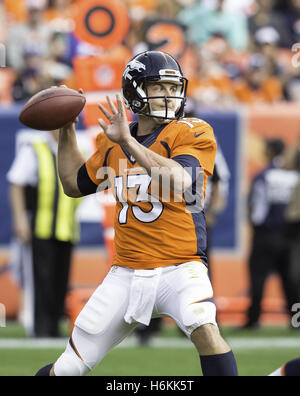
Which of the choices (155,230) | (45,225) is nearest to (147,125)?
(155,230)

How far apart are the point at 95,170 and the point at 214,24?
32.0 feet

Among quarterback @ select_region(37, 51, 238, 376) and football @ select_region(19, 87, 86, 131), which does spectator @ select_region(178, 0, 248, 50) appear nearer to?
football @ select_region(19, 87, 86, 131)

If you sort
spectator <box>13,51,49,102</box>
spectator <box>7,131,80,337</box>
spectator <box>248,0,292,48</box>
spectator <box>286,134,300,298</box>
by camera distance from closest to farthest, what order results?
spectator <box>7,131,80,337</box>
spectator <box>286,134,300,298</box>
spectator <box>13,51,49,102</box>
spectator <box>248,0,292,48</box>

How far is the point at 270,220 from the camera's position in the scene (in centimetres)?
951

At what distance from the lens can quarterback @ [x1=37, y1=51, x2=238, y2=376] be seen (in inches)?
161

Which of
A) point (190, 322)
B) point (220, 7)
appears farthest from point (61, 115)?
point (220, 7)

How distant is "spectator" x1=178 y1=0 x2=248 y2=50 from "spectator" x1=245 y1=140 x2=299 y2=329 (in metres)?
4.63

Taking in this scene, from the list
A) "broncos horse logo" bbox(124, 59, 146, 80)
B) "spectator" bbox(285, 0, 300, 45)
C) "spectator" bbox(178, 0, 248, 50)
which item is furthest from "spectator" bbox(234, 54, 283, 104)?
"broncos horse logo" bbox(124, 59, 146, 80)

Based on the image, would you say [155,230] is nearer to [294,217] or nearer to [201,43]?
[294,217]

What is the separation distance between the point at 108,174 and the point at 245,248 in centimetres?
571

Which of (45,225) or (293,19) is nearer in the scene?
(45,225)

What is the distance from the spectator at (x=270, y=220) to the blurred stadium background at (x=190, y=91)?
1.50ft

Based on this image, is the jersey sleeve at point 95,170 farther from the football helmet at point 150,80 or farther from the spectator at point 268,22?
the spectator at point 268,22

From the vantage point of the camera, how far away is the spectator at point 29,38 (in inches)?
489
